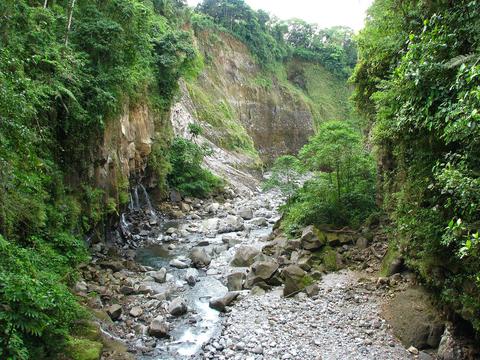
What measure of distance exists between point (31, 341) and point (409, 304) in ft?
25.0

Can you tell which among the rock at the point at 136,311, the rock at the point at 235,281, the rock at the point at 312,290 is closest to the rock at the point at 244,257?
the rock at the point at 235,281

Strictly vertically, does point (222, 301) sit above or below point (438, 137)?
below

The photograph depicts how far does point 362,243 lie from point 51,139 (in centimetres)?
1064

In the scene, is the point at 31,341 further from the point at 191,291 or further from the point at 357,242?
the point at 357,242

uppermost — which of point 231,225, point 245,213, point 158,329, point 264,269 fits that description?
point 264,269

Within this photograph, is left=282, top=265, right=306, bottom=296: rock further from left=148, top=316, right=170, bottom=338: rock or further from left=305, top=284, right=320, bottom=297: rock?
left=148, top=316, right=170, bottom=338: rock

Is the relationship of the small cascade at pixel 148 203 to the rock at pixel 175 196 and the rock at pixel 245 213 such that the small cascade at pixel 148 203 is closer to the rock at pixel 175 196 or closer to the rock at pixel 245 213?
the rock at pixel 175 196

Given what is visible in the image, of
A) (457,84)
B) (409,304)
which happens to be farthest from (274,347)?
(457,84)

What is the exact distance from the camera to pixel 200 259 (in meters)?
14.3

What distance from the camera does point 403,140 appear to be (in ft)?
24.8

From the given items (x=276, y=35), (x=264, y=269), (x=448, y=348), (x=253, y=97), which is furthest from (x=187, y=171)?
(x=276, y=35)

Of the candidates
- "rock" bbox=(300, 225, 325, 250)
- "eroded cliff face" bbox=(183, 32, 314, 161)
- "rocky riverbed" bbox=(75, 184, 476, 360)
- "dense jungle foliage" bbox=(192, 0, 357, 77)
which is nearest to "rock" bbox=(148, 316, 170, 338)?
"rocky riverbed" bbox=(75, 184, 476, 360)

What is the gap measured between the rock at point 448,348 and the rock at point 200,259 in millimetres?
8994

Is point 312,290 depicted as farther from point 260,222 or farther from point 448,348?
point 260,222
